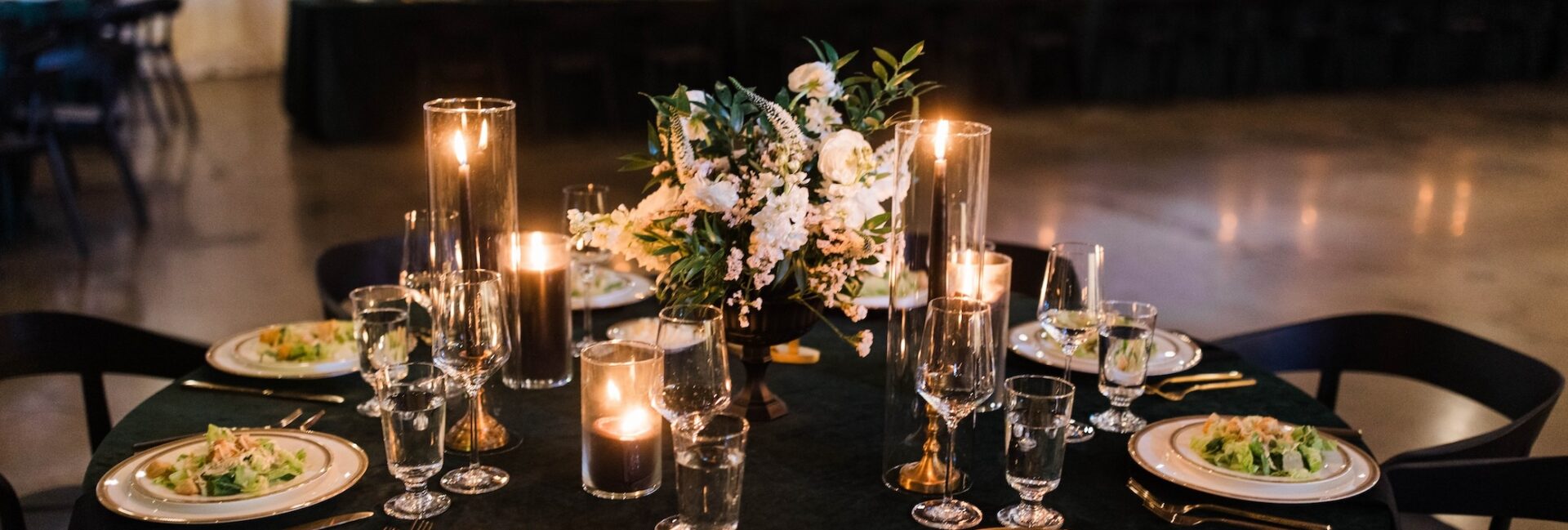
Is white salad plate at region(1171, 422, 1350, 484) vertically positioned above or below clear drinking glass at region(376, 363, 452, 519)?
below

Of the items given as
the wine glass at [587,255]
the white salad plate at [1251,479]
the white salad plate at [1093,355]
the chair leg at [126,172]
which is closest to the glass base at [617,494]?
the wine glass at [587,255]

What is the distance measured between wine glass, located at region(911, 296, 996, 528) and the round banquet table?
0.51ft

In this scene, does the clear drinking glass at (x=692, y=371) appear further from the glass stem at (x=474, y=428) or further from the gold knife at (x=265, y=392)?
the gold knife at (x=265, y=392)

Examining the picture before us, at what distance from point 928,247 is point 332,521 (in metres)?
0.81

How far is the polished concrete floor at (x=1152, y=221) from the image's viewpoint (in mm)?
4746

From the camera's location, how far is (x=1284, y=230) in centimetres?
641

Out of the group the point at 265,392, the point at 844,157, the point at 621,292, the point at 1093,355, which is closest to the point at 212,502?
the point at 265,392

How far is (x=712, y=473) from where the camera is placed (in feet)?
4.81

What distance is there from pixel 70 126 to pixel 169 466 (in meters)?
5.24

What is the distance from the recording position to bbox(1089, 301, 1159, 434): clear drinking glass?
6.21 ft

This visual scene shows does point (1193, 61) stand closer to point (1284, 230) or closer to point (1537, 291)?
point (1284, 230)

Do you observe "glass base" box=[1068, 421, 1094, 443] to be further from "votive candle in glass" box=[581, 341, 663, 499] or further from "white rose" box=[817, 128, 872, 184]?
"votive candle in glass" box=[581, 341, 663, 499]

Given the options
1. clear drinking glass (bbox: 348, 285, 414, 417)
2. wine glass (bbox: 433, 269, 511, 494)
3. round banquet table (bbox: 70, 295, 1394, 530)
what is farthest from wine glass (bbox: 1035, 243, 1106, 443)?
clear drinking glass (bbox: 348, 285, 414, 417)

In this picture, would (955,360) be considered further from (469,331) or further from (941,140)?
(469,331)
